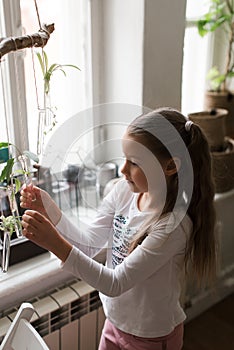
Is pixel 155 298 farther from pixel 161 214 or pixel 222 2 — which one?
pixel 222 2

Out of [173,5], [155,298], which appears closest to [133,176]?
[155,298]

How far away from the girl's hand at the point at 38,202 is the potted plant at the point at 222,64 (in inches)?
46.5

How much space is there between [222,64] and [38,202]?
1434 millimetres

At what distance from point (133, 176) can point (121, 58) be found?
69 cm

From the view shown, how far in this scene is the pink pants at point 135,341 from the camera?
1.27 m

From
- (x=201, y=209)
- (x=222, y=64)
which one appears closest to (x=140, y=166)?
(x=201, y=209)

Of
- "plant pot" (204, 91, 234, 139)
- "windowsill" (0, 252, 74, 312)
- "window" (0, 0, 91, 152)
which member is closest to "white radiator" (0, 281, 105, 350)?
"windowsill" (0, 252, 74, 312)

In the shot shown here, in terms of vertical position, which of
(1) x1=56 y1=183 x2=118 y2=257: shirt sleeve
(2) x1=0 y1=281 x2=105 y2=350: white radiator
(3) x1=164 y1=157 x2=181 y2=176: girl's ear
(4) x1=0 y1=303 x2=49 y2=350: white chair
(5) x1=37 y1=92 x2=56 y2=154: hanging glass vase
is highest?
(5) x1=37 y1=92 x2=56 y2=154: hanging glass vase

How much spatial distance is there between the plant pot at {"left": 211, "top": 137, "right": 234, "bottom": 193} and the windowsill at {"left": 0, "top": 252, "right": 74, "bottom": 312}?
2.58 feet

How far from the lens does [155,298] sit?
1.24 meters

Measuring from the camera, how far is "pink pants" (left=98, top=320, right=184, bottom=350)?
1266mm

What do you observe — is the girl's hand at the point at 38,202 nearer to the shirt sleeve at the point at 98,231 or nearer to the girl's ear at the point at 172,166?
the shirt sleeve at the point at 98,231

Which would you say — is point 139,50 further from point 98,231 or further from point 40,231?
point 40,231

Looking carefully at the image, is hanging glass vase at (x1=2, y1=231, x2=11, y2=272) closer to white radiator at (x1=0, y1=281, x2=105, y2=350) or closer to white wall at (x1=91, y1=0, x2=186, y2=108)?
white radiator at (x1=0, y1=281, x2=105, y2=350)
